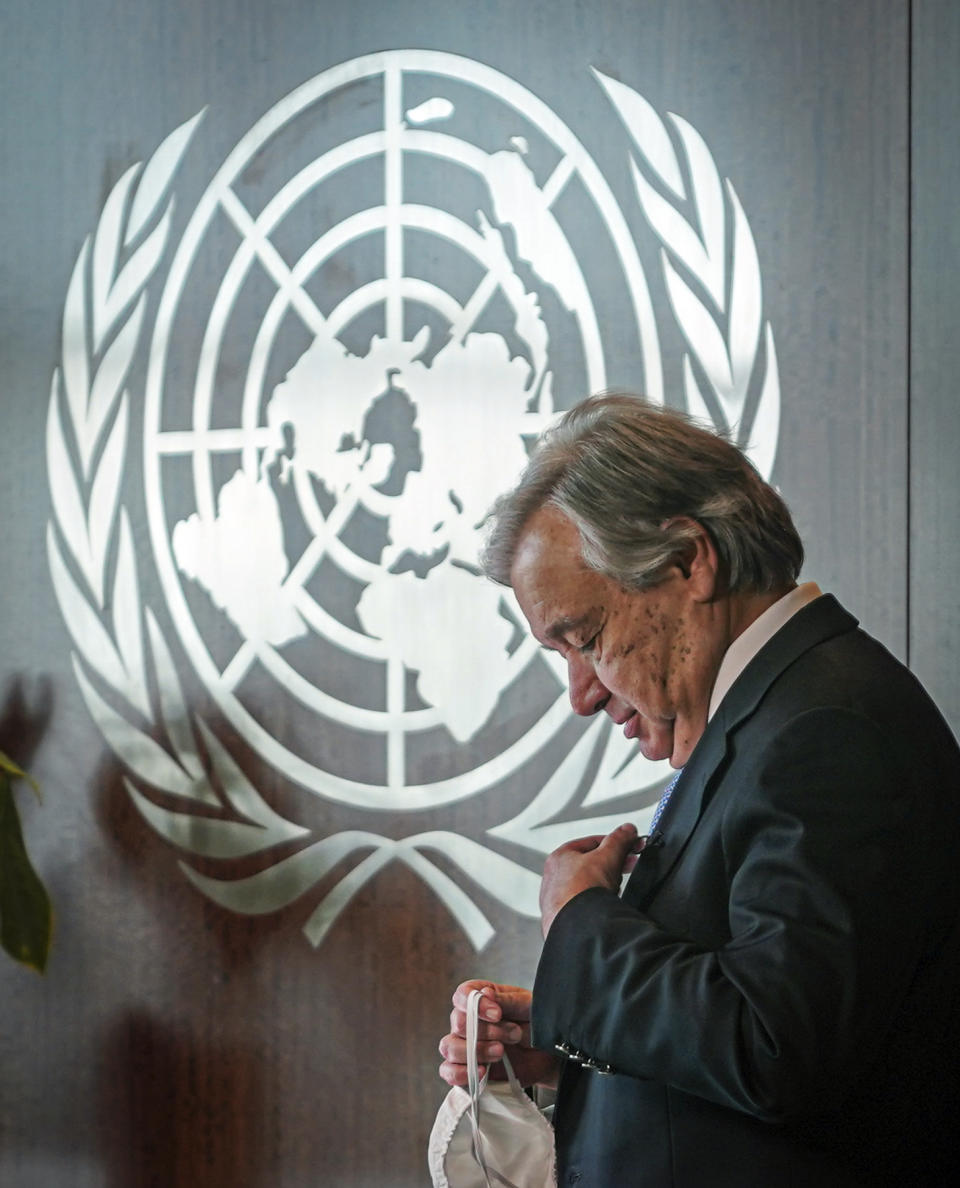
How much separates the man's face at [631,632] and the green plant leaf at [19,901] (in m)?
0.98

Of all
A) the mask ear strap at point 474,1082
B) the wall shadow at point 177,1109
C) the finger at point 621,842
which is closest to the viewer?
the finger at point 621,842

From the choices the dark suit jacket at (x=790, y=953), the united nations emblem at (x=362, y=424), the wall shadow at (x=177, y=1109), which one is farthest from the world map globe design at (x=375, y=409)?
the dark suit jacket at (x=790, y=953)

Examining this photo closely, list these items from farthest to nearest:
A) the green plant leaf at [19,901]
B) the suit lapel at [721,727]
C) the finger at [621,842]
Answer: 1. the green plant leaf at [19,901]
2. the finger at [621,842]
3. the suit lapel at [721,727]

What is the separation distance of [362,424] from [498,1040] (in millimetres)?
1209

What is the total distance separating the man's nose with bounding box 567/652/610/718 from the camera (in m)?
1.32

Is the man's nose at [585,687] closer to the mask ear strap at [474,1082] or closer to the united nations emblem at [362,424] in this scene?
the mask ear strap at [474,1082]

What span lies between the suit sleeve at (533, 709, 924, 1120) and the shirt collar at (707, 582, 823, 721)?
0.12m

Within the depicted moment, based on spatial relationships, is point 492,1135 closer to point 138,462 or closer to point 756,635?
point 756,635

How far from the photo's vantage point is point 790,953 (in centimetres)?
97

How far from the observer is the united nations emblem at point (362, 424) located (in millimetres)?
2180

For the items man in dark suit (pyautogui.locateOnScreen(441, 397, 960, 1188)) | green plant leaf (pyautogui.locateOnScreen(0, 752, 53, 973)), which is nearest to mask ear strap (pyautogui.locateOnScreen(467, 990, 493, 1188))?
man in dark suit (pyautogui.locateOnScreen(441, 397, 960, 1188))

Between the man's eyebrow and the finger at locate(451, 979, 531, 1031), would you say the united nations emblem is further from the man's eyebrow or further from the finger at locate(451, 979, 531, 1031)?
the man's eyebrow

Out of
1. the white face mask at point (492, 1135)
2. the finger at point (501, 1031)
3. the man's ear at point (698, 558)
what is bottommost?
the white face mask at point (492, 1135)

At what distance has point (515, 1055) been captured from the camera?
4.67 feet
